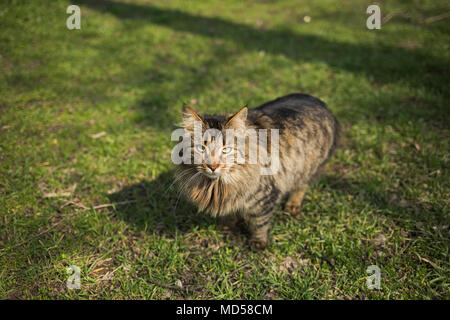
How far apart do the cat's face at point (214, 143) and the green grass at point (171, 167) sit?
923 millimetres

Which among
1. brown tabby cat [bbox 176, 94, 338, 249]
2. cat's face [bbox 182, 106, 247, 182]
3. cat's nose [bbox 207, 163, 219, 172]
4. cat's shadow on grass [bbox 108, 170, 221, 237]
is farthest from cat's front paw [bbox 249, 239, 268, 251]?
cat's nose [bbox 207, 163, 219, 172]

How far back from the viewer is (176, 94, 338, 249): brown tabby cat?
1.97m

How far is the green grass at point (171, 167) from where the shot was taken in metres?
2.21

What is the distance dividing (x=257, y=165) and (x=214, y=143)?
447 mm

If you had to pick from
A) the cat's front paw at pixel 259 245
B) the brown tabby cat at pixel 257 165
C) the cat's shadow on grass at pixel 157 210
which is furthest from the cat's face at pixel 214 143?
the cat's front paw at pixel 259 245

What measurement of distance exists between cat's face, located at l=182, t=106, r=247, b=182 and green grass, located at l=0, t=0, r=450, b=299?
923 millimetres

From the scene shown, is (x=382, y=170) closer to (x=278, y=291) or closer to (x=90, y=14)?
(x=278, y=291)

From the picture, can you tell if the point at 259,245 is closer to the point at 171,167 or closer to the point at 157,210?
the point at 157,210

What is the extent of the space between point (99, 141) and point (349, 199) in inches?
130

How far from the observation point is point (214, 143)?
1921 mm

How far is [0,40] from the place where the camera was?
506cm

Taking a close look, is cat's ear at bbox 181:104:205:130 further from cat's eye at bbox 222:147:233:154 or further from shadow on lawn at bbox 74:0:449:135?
shadow on lawn at bbox 74:0:449:135

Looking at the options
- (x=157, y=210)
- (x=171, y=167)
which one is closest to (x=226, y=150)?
(x=157, y=210)
